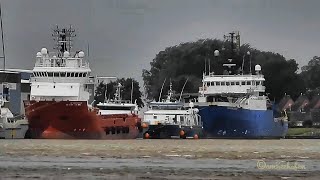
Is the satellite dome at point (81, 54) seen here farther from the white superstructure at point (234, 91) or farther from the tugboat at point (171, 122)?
the white superstructure at point (234, 91)

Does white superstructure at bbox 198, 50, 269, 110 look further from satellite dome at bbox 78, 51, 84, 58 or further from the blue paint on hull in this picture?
satellite dome at bbox 78, 51, 84, 58

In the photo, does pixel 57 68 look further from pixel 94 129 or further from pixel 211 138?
pixel 211 138

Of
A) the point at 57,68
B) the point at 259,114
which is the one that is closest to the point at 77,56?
the point at 57,68

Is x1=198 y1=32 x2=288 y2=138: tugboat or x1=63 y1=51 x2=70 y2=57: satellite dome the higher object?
x1=63 y1=51 x2=70 y2=57: satellite dome

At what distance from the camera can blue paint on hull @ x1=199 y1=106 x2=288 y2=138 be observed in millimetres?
137750

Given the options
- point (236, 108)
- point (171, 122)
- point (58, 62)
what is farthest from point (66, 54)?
point (236, 108)

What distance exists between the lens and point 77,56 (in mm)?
139375

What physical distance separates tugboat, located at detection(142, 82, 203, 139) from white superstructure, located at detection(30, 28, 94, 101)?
11479mm

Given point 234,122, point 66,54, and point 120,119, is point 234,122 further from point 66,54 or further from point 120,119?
point 66,54

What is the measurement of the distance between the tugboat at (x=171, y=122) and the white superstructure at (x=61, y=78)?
11.5 m

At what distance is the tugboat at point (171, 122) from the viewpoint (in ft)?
443

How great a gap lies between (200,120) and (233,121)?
7068mm

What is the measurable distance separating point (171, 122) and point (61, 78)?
64.9 feet

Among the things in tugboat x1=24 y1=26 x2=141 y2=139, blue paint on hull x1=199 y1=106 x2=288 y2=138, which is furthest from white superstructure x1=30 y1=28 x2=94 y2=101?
blue paint on hull x1=199 y1=106 x2=288 y2=138
